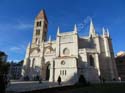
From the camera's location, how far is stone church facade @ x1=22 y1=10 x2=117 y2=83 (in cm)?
3547

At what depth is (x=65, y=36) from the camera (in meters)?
45.5

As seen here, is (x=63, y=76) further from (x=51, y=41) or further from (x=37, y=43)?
(x=37, y=43)

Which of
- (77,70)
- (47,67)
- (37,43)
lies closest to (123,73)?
(77,70)

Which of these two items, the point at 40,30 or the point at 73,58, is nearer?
the point at 73,58

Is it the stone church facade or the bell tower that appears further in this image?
the bell tower

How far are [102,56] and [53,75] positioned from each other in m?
18.6

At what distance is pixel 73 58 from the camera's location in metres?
36.0

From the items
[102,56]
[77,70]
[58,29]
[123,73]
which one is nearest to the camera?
[77,70]

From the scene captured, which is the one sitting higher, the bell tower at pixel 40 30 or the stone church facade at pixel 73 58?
the bell tower at pixel 40 30

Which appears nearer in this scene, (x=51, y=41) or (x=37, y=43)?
(x=51, y=41)

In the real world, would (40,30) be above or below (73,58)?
above

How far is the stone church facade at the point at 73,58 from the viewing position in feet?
116

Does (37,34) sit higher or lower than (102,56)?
higher

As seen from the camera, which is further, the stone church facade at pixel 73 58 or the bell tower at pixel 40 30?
the bell tower at pixel 40 30
